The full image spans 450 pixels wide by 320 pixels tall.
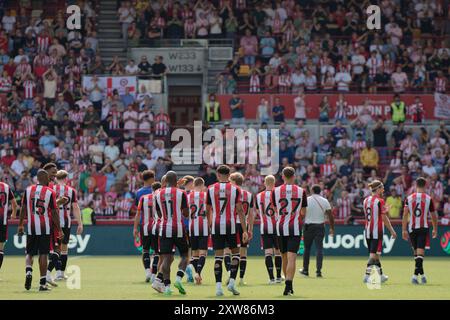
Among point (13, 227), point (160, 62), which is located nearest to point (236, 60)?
point (160, 62)

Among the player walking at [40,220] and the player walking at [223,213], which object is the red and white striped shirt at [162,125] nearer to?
the player walking at [40,220]

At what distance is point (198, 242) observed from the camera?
22.8 meters

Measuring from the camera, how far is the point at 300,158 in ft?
122

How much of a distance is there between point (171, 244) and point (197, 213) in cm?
351

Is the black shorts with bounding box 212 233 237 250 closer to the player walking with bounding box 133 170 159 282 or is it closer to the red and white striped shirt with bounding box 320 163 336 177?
the player walking with bounding box 133 170 159 282

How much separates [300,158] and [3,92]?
11.5 meters

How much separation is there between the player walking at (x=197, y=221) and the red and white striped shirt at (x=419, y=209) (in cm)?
441

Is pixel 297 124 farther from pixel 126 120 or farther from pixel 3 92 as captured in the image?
pixel 3 92

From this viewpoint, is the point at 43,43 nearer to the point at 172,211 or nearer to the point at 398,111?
the point at 398,111

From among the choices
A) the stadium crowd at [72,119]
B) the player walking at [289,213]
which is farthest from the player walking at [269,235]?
the stadium crowd at [72,119]

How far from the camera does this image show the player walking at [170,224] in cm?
1906

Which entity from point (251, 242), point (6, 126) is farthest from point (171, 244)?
point (6, 126)

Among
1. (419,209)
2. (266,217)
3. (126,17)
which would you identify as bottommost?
(266,217)
